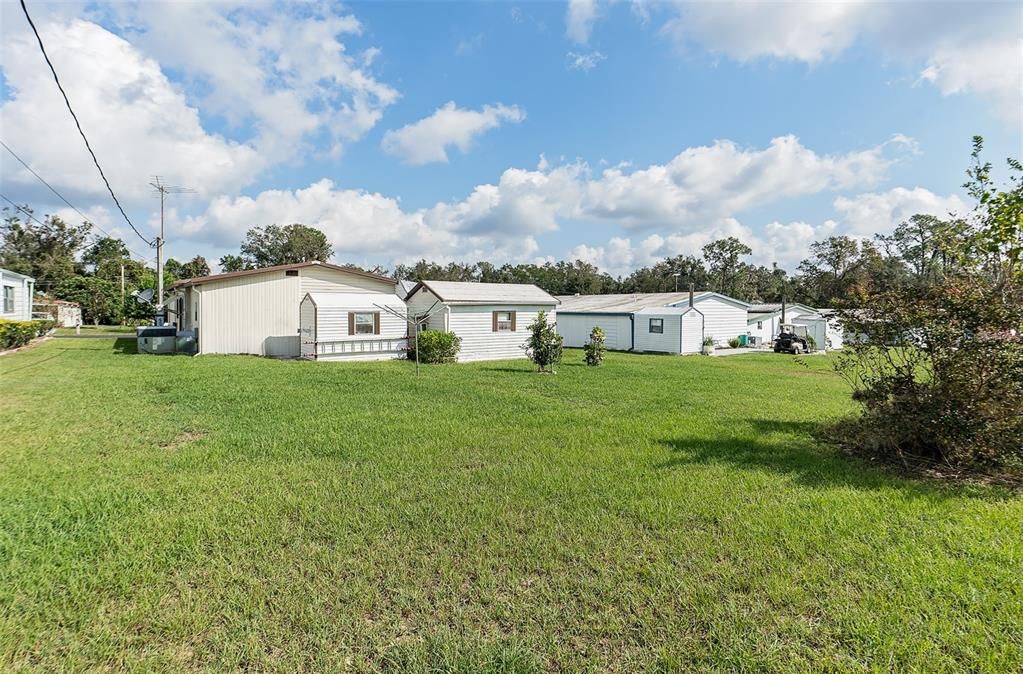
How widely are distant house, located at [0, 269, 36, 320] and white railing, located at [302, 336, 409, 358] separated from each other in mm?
12869

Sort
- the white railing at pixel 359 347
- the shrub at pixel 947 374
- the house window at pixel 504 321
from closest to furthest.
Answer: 1. the shrub at pixel 947 374
2. the white railing at pixel 359 347
3. the house window at pixel 504 321

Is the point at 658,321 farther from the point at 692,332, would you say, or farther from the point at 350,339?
the point at 350,339

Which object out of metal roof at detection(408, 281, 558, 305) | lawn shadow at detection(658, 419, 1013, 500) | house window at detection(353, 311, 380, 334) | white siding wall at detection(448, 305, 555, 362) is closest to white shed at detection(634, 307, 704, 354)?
A: metal roof at detection(408, 281, 558, 305)

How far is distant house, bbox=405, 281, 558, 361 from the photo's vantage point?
61.3 ft

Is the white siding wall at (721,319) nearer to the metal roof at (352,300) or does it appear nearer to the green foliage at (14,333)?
the metal roof at (352,300)

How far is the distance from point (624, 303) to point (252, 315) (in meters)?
19.2

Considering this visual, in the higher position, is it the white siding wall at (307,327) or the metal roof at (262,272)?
the metal roof at (262,272)

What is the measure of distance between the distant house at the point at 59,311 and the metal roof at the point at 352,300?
24443 millimetres

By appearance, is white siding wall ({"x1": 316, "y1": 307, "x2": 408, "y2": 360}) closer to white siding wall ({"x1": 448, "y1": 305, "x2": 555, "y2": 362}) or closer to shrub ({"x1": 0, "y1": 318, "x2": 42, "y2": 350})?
white siding wall ({"x1": 448, "y1": 305, "x2": 555, "y2": 362})

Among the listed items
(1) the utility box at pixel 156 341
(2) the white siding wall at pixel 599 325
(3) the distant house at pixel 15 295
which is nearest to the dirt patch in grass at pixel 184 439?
(1) the utility box at pixel 156 341

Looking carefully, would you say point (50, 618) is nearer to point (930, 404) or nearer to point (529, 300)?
point (930, 404)

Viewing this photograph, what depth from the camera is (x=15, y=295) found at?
67.1 ft

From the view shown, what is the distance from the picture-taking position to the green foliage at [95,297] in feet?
126

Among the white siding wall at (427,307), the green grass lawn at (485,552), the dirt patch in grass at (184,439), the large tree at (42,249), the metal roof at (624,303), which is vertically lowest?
the green grass lawn at (485,552)
